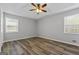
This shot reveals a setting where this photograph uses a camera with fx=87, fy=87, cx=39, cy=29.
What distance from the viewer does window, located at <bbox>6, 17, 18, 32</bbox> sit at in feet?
3.61

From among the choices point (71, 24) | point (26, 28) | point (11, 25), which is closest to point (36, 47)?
point (26, 28)

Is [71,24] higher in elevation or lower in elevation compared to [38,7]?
lower

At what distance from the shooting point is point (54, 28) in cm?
114

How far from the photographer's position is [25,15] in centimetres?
113

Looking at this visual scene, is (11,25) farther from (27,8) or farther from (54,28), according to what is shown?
(54,28)

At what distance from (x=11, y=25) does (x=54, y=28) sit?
0.56m

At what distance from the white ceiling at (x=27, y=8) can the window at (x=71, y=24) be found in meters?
0.14

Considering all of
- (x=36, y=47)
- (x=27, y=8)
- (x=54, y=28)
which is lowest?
(x=36, y=47)

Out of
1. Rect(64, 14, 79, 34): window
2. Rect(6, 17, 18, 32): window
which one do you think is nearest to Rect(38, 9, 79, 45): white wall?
Rect(64, 14, 79, 34): window

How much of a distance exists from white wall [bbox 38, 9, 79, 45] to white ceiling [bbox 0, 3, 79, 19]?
0.07m

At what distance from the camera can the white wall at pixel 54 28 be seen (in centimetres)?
108

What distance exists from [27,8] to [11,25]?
300 mm

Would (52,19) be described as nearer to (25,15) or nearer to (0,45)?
Result: (25,15)
